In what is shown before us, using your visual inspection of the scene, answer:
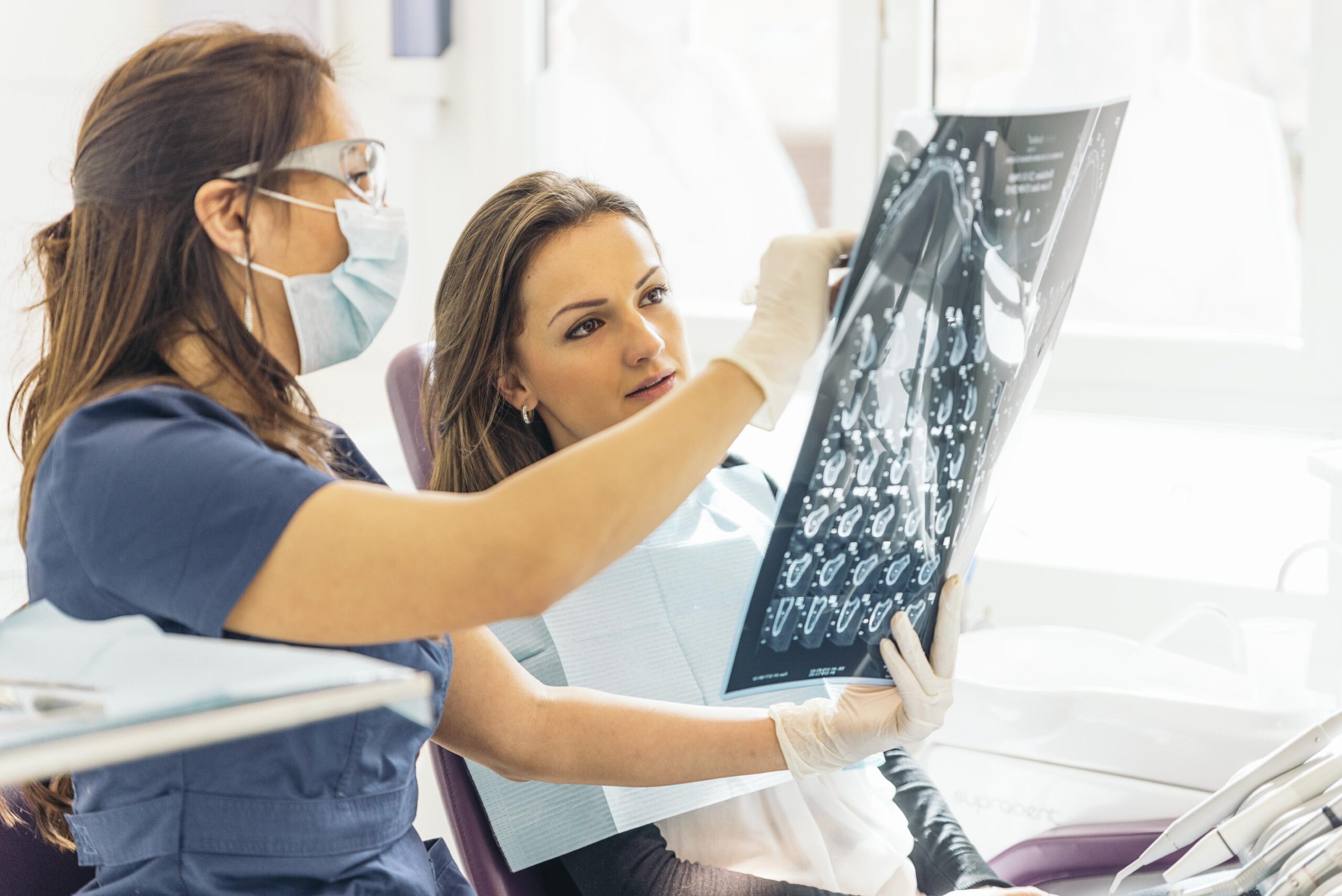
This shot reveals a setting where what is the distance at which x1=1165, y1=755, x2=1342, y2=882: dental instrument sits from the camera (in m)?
1.04

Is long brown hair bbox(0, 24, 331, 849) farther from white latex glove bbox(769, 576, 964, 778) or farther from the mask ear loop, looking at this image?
white latex glove bbox(769, 576, 964, 778)

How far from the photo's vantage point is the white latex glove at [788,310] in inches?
32.9

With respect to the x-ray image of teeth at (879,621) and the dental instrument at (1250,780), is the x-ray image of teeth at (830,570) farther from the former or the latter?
the dental instrument at (1250,780)

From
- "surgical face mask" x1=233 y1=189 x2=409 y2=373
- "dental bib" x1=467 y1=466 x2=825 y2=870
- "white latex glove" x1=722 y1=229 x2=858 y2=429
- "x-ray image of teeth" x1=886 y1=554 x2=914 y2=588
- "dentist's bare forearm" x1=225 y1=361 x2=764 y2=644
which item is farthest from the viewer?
"dental bib" x1=467 y1=466 x2=825 y2=870

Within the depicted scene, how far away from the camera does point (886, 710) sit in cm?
121

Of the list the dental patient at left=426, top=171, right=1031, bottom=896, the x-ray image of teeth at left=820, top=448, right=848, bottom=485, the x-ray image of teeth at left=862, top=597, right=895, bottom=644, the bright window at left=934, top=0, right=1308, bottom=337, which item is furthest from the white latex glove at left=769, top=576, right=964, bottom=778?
the bright window at left=934, top=0, right=1308, bottom=337

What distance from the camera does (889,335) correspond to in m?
0.90

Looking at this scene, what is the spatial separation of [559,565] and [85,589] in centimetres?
33

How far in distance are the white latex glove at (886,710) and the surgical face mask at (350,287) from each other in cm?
51

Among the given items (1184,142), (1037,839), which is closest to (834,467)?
(1037,839)

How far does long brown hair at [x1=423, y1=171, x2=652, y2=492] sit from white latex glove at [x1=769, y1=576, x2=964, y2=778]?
0.43 m

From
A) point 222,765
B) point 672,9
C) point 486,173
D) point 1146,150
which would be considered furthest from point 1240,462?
point 222,765

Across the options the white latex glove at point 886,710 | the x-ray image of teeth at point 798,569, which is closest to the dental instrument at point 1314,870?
the white latex glove at point 886,710

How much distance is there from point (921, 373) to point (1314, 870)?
467mm
